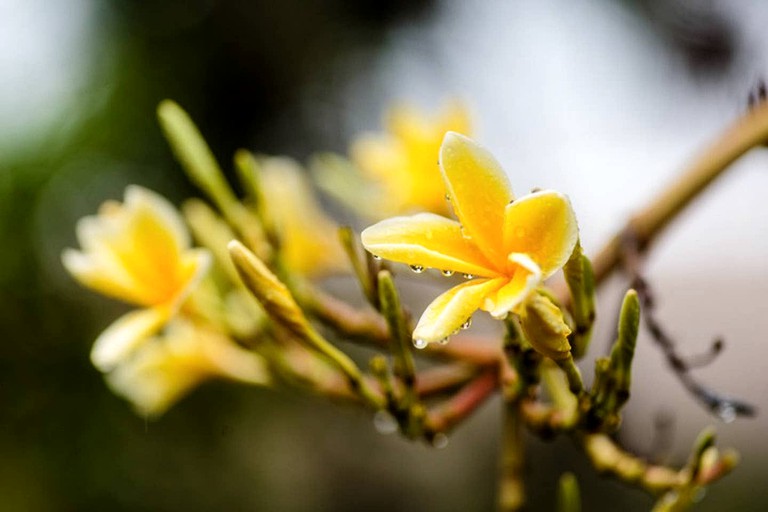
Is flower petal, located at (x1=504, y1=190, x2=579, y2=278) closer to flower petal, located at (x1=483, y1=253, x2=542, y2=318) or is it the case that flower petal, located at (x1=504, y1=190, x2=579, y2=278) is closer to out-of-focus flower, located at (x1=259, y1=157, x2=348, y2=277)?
flower petal, located at (x1=483, y1=253, x2=542, y2=318)

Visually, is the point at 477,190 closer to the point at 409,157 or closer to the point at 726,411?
the point at 726,411

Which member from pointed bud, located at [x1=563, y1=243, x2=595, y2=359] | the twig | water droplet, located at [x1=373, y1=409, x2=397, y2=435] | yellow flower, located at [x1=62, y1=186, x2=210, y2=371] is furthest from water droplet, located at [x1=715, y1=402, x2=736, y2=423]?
yellow flower, located at [x1=62, y1=186, x2=210, y2=371]

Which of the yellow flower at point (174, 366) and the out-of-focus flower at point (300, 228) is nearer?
the yellow flower at point (174, 366)

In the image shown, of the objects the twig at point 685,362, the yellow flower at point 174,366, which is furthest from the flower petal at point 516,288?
the yellow flower at point 174,366

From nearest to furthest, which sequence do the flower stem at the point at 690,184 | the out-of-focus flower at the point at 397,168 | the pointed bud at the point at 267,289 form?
the pointed bud at the point at 267,289, the flower stem at the point at 690,184, the out-of-focus flower at the point at 397,168

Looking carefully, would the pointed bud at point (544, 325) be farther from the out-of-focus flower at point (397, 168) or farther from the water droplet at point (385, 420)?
the out-of-focus flower at point (397, 168)

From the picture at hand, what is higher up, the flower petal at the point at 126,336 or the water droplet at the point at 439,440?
the flower petal at the point at 126,336

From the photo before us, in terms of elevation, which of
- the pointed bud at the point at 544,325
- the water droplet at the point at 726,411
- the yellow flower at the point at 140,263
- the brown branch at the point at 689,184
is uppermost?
the yellow flower at the point at 140,263

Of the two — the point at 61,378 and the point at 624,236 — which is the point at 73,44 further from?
the point at 624,236
